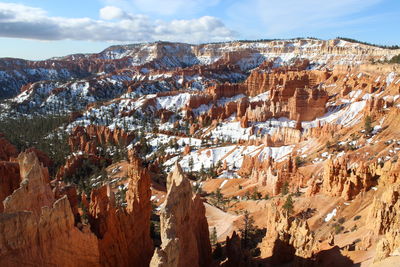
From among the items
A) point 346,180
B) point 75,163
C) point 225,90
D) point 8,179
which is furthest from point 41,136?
point 346,180

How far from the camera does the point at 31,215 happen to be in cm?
1163

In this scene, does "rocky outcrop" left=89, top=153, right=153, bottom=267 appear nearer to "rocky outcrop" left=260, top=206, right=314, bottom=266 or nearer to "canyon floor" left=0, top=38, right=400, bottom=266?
"canyon floor" left=0, top=38, right=400, bottom=266

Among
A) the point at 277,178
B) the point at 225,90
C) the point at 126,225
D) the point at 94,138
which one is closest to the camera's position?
the point at 126,225

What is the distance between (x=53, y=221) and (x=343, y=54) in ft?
549

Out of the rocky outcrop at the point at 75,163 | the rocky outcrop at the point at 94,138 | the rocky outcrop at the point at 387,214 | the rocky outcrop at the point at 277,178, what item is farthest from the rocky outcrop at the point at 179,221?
the rocky outcrop at the point at 94,138

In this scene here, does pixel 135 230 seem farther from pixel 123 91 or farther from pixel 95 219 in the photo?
pixel 123 91

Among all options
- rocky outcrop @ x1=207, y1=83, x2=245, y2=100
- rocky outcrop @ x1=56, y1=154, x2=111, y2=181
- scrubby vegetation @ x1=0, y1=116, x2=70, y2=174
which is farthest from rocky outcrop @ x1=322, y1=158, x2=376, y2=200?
rocky outcrop @ x1=207, y1=83, x2=245, y2=100

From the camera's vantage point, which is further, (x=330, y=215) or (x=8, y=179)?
(x=330, y=215)

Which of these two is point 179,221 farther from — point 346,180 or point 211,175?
point 211,175

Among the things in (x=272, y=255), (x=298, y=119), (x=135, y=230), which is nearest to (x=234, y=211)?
(x=272, y=255)

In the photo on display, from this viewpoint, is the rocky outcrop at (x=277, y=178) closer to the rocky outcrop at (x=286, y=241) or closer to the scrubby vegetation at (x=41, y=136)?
the rocky outcrop at (x=286, y=241)

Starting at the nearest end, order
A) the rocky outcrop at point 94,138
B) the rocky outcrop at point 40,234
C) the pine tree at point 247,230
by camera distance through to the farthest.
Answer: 1. the rocky outcrop at point 40,234
2. the pine tree at point 247,230
3. the rocky outcrop at point 94,138

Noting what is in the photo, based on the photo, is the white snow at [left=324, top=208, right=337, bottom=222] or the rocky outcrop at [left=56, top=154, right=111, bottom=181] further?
the rocky outcrop at [left=56, top=154, right=111, bottom=181]

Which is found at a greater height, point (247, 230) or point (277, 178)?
point (277, 178)
